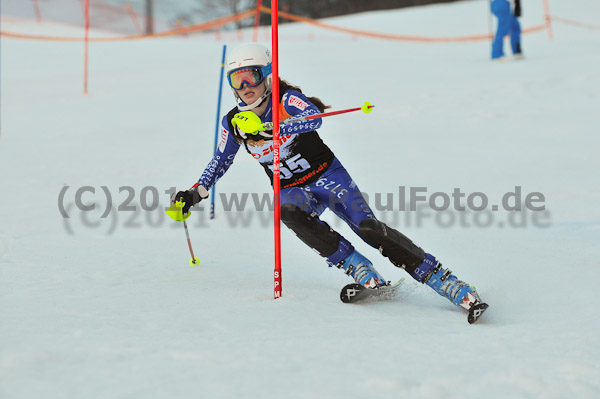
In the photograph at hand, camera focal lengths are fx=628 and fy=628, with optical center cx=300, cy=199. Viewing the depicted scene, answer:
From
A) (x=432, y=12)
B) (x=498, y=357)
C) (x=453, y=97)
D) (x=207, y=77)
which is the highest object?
(x=432, y=12)

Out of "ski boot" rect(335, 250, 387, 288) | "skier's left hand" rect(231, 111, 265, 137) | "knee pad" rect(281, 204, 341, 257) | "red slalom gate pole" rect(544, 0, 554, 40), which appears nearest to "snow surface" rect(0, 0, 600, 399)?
"ski boot" rect(335, 250, 387, 288)

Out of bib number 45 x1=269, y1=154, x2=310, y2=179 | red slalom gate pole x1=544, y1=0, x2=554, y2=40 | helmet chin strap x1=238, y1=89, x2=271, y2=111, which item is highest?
red slalom gate pole x1=544, y1=0, x2=554, y2=40

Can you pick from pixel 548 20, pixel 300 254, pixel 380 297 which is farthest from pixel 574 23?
pixel 380 297

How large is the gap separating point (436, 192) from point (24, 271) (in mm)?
4083

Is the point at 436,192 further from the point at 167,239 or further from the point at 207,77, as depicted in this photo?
the point at 207,77

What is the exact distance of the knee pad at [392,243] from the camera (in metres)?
3.39

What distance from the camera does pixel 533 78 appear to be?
34.9 feet

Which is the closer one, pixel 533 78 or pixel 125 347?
pixel 125 347

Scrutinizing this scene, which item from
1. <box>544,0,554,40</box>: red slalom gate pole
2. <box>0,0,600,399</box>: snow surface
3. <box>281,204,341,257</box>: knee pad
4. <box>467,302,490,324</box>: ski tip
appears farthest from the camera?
<box>544,0,554,40</box>: red slalom gate pole

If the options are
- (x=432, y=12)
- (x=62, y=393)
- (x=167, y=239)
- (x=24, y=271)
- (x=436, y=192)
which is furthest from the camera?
(x=432, y=12)

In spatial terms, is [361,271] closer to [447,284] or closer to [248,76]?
[447,284]

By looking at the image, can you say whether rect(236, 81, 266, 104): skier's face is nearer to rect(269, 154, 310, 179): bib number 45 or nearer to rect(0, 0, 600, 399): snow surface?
rect(269, 154, 310, 179): bib number 45

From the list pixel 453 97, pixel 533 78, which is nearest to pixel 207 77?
pixel 453 97

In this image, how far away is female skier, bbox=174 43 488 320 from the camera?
3.40 metres
